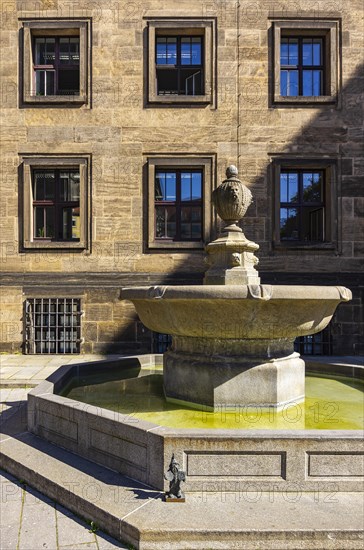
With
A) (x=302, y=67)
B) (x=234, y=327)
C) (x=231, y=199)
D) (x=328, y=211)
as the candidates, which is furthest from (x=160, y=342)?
(x=302, y=67)

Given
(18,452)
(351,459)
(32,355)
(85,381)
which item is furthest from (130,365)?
(32,355)

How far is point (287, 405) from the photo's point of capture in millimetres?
5105

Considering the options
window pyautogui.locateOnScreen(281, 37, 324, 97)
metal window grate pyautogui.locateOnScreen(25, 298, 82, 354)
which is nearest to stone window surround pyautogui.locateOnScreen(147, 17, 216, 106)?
window pyautogui.locateOnScreen(281, 37, 324, 97)

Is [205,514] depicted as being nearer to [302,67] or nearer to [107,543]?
[107,543]

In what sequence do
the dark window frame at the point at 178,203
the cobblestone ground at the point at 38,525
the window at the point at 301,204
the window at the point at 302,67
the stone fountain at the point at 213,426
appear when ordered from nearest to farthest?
1. the cobblestone ground at the point at 38,525
2. the stone fountain at the point at 213,426
3. the dark window frame at the point at 178,203
4. the window at the point at 301,204
5. the window at the point at 302,67

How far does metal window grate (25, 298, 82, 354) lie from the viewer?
12055 mm

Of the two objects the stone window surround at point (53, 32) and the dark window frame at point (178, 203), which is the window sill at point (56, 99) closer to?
the stone window surround at point (53, 32)

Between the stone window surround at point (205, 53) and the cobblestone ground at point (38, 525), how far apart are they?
34.9 feet

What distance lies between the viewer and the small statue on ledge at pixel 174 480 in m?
3.46

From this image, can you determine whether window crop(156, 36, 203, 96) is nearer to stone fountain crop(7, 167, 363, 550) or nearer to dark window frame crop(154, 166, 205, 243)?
dark window frame crop(154, 166, 205, 243)

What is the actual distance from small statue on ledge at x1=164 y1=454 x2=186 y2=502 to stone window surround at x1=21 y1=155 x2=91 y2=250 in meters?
9.27

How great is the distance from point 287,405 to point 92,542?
2.72 meters

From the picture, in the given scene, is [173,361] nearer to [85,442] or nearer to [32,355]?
[85,442]

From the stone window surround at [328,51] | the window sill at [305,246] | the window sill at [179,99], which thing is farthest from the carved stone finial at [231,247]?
the stone window surround at [328,51]
